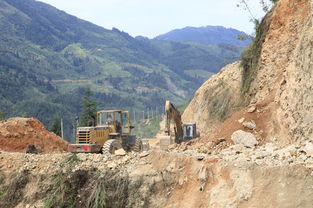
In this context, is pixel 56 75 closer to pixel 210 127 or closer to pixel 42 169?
pixel 210 127

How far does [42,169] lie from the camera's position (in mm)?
13758

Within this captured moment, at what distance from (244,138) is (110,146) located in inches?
248

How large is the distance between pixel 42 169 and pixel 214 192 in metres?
7.11

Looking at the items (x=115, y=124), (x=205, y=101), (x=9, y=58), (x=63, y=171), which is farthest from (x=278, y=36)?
(x=9, y=58)

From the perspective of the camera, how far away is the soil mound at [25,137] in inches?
762

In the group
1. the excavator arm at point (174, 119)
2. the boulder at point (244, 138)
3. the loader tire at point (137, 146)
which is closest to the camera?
the boulder at point (244, 138)

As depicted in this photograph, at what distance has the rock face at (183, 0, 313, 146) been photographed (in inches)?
453

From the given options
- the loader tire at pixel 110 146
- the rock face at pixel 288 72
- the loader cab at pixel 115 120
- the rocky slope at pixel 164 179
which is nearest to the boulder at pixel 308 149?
the rocky slope at pixel 164 179

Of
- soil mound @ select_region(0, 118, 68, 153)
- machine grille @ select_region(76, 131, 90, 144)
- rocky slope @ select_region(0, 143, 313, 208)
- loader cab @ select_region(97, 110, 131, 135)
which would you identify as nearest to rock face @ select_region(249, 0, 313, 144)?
rocky slope @ select_region(0, 143, 313, 208)

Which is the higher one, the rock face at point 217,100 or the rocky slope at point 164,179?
the rock face at point 217,100

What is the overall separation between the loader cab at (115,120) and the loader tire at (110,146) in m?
1.33

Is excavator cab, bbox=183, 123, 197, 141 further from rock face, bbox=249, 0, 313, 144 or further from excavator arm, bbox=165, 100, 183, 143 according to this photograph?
rock face, bbox=249, 0, 313, 144

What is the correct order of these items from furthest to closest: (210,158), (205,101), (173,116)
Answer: (205,101) → (173,116) → (210,158)

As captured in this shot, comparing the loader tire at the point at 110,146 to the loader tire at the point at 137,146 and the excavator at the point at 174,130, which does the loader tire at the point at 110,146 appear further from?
the excavator at the point at 174,130
